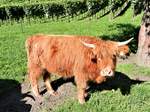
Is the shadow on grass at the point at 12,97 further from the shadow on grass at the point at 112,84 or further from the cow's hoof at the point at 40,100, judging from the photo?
the shadow on grass at the point at 112,84

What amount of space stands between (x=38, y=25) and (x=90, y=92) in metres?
12.6

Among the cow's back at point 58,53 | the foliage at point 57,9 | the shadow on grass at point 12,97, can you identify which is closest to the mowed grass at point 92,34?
the shadow on grass at point 12,97

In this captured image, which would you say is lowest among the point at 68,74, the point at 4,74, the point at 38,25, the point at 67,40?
the point at 38,25

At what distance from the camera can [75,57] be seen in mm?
10531

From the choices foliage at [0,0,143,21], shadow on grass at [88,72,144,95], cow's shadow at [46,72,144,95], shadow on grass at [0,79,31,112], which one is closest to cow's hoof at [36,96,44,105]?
shadow on grass at [0,79,31,112]

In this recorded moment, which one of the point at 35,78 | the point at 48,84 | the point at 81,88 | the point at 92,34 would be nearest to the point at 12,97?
the point at 35,78

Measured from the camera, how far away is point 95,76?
10.5 meters

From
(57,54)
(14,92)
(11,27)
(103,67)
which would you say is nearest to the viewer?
(103,67)

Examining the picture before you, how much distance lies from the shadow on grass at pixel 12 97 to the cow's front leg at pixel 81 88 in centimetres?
126

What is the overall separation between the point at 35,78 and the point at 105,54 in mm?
2155

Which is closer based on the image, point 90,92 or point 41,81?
point 90,92

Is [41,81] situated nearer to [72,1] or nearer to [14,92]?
[14,92]

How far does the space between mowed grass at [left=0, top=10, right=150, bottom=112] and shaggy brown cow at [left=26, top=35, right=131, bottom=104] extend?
18.8 inches

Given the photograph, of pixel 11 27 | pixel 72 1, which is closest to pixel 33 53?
pixel 11 27
